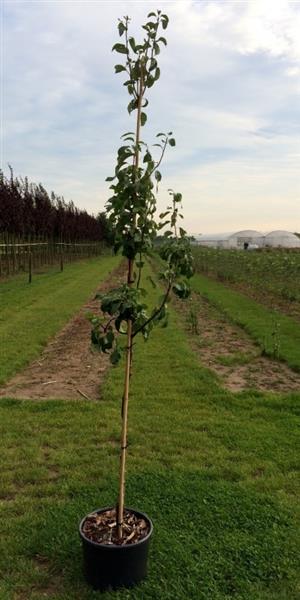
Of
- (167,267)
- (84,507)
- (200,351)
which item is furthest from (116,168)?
(200,351)

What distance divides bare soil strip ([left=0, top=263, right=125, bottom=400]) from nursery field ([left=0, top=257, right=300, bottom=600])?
90 millimetres

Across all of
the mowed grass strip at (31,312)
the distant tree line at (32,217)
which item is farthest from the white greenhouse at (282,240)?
the mowed grass strip at (31,312)

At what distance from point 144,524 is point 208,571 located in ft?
1.42

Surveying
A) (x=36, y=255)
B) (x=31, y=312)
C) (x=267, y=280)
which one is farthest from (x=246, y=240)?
(x=31, y=312)

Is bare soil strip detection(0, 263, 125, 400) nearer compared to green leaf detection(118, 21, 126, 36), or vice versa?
green leaf detection(118, 21, 126, 36)

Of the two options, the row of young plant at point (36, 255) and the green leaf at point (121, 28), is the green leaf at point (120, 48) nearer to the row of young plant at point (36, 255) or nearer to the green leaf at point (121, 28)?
the green leaf at point (121, 28)

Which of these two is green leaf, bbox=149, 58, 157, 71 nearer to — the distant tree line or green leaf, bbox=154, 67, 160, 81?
green leaf, bbox=154, 67, 160, 81

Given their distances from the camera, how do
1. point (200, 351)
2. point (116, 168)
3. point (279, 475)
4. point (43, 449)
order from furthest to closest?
1. point (200, 351)
2. point (43, 449)
3. point (279, 475)
4. point (116, 168)

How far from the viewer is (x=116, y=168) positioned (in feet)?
8.57

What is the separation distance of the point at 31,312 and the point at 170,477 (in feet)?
29.3

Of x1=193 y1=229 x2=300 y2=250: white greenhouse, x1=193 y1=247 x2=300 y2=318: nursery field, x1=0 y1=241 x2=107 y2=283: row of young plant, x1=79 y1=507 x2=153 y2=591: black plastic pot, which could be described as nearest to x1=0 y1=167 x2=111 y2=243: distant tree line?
x1=0 y1=241 x2=107 y2=283: row of young plant

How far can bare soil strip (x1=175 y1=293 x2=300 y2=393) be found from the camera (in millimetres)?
6660

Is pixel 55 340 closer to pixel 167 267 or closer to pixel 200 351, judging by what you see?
pixel 200 351

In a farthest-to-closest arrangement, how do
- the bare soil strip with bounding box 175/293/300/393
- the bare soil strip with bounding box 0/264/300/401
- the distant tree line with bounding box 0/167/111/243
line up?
1. the distant tree line with bounding box 0/167/111/243
2. the bare soil strip with bounding box 175/293/300/393
3. the bare soil strip with bounding box 0/264/300/401
